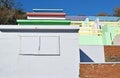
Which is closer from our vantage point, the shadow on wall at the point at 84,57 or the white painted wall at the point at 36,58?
the white painted wall at the point at 36,58

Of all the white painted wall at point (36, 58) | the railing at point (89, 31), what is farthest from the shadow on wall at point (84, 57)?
the railing at point (89, 31)

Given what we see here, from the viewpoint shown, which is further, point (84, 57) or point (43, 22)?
point (84, 57)

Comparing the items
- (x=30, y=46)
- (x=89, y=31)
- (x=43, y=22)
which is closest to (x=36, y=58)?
→ (x=30, y=46)

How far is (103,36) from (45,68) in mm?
11928

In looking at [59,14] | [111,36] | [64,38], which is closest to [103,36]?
[111,36]

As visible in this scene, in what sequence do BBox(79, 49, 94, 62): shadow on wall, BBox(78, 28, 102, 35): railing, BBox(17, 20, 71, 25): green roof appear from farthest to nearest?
BBox(78, 28, 102, 35): railing, BBox(79, 49, 94, 62): shadow on wall, BBox(17, 20, 71, 25): green roof

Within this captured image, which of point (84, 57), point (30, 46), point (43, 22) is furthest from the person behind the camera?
point (84, 57)

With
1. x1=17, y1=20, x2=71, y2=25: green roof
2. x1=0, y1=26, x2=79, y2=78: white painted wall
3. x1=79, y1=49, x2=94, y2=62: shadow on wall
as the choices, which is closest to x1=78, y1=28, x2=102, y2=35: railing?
x1=79, y1=49, x2=94, y2=62: shadow on wall

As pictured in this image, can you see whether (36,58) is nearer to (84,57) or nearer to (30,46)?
(30,46)

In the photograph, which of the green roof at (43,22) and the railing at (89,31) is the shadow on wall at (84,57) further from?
the railing at (89,31)

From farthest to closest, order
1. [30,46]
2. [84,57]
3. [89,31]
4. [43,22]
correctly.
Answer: [89,31]
[84,57]
[43,22]
[30,46]

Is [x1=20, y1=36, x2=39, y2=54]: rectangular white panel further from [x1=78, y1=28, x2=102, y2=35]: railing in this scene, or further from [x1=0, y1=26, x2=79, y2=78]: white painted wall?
[x1=78, y1=28, x2=102, y2=35]: railing

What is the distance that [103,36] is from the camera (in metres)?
25.4

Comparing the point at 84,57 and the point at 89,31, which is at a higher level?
the point at 89,31
